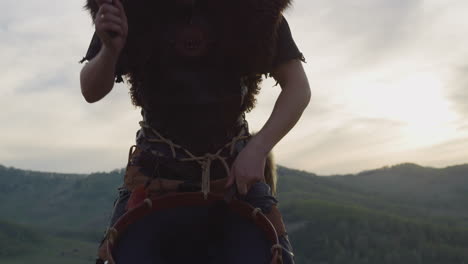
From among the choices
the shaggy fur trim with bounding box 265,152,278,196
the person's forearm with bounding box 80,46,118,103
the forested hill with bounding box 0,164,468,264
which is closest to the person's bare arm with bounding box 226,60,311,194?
the shaggy fur trim with bounding box 265,152,278,196

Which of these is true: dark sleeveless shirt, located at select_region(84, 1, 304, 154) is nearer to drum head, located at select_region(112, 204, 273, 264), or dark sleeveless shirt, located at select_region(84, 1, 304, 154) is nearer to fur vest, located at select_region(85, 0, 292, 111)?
fur vest, located at select_region(85, 0, 292, 111)

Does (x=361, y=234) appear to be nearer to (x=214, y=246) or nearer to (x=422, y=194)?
(x=422, y=194)

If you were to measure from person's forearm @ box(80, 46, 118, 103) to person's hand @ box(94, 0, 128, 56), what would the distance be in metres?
0.07

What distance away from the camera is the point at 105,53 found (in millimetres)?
2547

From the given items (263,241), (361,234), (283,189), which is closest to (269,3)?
(263,241)

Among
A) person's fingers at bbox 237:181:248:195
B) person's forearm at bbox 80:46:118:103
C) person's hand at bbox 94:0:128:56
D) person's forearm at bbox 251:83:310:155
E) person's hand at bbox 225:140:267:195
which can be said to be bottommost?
person's fingers at bbox 237:181:248:195

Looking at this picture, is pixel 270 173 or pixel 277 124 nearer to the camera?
pixel 277 124

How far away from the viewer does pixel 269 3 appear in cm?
276

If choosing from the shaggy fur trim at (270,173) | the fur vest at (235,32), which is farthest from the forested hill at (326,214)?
the fur vest at (235,32)

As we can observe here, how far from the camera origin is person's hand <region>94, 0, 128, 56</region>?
7.94 ft

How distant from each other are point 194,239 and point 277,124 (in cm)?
61

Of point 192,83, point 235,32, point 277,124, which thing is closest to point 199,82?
point 192,83

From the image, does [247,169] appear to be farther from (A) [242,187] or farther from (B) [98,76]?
(B) [98,76]

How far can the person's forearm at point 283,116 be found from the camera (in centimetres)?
263
